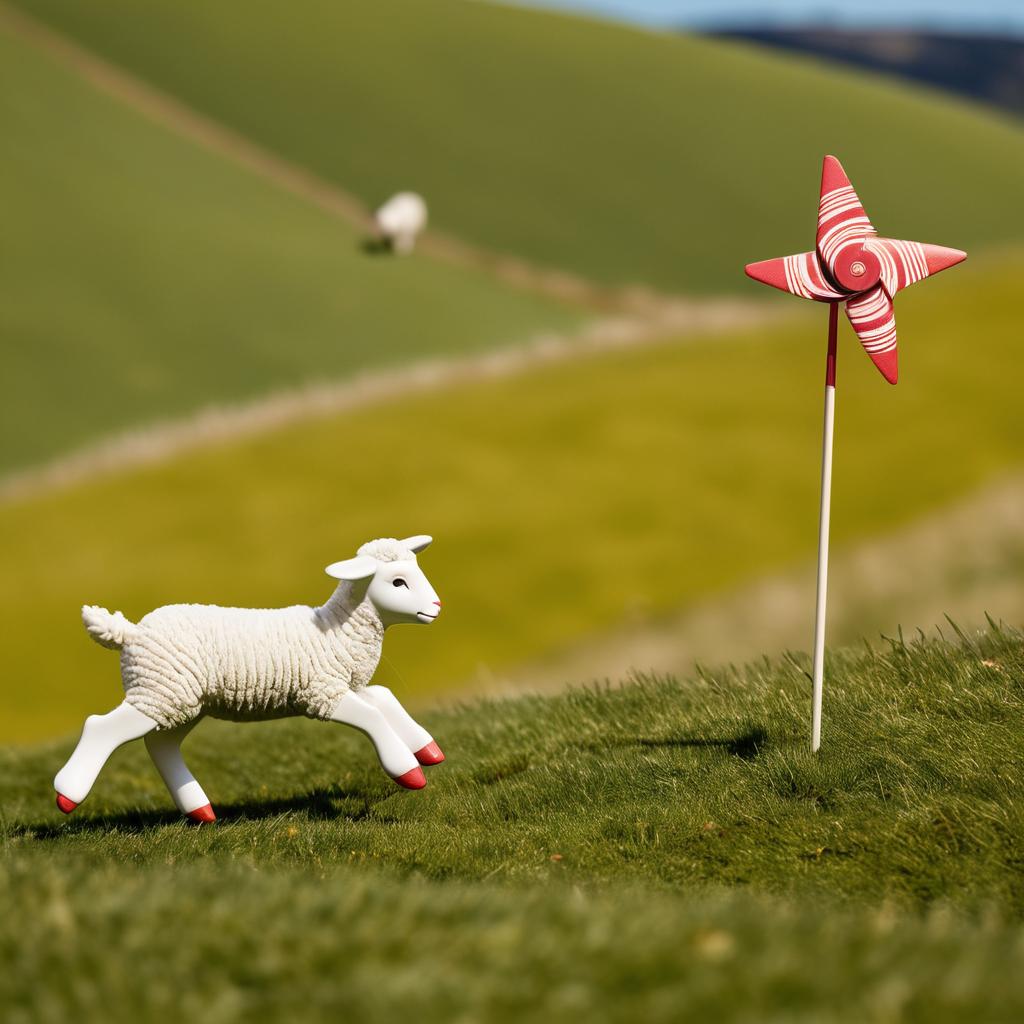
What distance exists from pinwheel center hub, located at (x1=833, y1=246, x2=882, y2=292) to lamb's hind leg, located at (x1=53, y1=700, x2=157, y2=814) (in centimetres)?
365

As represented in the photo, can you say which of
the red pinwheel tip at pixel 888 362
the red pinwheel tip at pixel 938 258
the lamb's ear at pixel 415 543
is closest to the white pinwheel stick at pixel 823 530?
the red pinwheel tip at pixel 888 362

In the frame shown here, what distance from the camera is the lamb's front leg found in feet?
19.8

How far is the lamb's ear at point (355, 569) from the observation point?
5894 mm

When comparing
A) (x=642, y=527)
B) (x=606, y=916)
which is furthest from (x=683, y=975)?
(x=642, y=527)

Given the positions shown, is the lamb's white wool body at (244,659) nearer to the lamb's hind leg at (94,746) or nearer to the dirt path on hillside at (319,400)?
the lamb's hind leg at (94,746)

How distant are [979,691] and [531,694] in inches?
113

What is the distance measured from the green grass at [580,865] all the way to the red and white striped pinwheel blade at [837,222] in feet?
6.78

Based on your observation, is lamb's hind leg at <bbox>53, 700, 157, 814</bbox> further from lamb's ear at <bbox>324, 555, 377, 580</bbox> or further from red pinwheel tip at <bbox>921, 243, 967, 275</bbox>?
red pinwheel tip at <bbox>921, 243, 967, 275</bbox>

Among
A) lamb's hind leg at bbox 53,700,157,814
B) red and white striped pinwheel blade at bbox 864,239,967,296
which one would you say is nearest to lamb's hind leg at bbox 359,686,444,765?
lamb's hind leg at bbox 53,700,157,814

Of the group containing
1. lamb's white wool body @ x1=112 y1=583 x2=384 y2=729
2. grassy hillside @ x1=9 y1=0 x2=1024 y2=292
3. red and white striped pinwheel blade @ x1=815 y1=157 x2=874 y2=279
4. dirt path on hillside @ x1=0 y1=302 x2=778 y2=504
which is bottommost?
lamb's white wool body @ x1=112 y1=583 x2=384 y2=729

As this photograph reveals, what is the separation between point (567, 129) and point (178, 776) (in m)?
27.0

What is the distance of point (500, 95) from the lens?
32.3 metres

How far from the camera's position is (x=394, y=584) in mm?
6082

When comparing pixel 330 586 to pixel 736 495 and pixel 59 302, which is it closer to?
pixel 736 495
